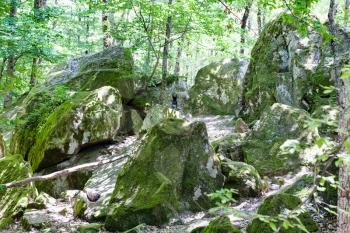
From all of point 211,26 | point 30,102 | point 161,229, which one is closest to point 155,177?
point 161,229

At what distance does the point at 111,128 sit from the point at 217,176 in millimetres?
4565

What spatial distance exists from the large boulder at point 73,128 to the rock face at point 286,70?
4941 millimetres

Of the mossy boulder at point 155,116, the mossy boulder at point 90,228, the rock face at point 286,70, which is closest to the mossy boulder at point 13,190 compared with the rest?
the mossy boulder at point 90,228

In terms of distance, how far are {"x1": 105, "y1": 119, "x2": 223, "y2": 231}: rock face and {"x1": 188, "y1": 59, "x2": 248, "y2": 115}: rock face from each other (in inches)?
277

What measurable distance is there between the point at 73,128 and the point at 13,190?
264cm

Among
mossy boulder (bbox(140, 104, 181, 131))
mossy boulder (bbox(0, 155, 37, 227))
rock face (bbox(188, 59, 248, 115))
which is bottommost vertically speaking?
mossy boulder (bbox(0, 155, 37, 227))

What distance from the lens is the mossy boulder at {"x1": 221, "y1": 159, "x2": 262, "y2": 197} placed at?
7852mm

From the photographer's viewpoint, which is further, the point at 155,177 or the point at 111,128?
the point at 111,128

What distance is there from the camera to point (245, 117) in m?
13.0

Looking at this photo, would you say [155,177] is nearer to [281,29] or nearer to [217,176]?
[217,176]

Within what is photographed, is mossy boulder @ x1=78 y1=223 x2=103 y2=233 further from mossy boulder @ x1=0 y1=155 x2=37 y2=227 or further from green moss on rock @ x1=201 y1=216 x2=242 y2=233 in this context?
green moss on rock @ x1=201 y1=216 x2=242 y2=233

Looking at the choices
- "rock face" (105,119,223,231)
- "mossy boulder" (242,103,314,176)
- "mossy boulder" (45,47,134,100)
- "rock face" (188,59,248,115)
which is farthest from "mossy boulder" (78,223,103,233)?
"rock face" (188,59,248,115)

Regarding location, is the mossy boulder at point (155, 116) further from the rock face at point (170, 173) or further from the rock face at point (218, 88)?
the rock face at point (218, 88)

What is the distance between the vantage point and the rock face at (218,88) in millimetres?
15438
